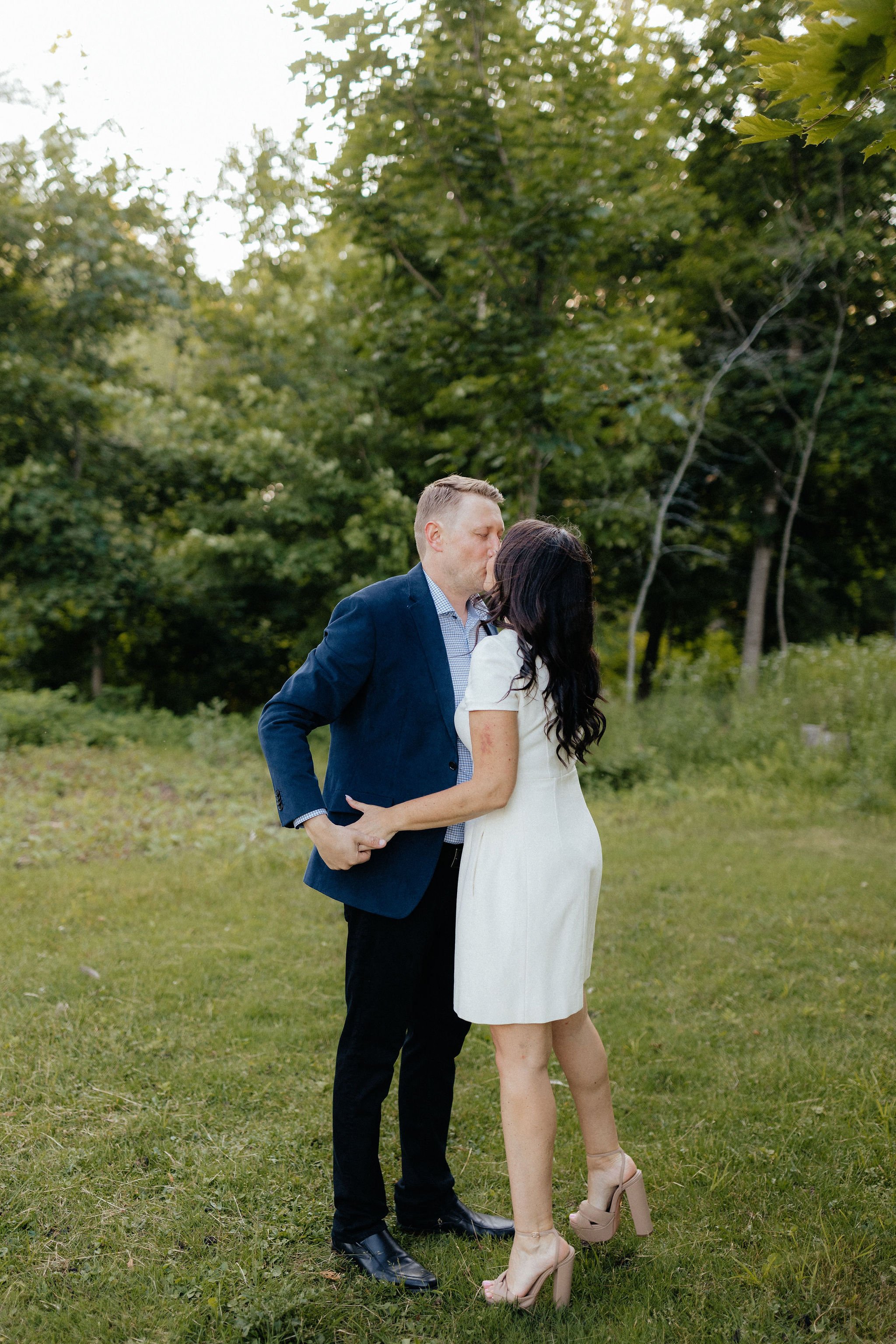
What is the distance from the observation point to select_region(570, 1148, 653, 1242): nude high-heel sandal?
102 inches

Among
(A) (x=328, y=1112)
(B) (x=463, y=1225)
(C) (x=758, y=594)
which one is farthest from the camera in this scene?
(C) (x=758, y=594)

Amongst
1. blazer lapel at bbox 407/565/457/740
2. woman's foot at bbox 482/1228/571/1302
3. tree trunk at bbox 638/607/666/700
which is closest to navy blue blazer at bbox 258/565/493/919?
blazer lapel at bbox 407/565/457/740

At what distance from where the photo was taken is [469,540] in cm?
264

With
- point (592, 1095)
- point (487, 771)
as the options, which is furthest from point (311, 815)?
point (592, 1095)

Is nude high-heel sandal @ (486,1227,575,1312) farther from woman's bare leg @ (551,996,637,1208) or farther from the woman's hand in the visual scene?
the woman's hand

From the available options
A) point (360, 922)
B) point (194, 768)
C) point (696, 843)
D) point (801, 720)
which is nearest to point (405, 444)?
point (194, 768)

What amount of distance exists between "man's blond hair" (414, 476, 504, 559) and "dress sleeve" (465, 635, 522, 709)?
1.45 ft

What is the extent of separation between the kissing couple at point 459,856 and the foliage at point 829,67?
3.25ft

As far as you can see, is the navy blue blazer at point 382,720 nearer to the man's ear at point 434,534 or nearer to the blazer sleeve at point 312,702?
the blazer sleeve at point 312,702

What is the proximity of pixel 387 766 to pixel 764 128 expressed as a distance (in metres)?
1.67

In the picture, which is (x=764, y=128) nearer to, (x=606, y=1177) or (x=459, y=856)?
(x=459, y=856)

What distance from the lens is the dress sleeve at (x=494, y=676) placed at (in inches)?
90.0

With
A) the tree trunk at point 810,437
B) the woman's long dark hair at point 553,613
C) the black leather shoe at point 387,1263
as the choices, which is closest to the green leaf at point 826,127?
the woman's long dark hair at point 553,613

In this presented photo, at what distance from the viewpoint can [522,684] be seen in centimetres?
231
